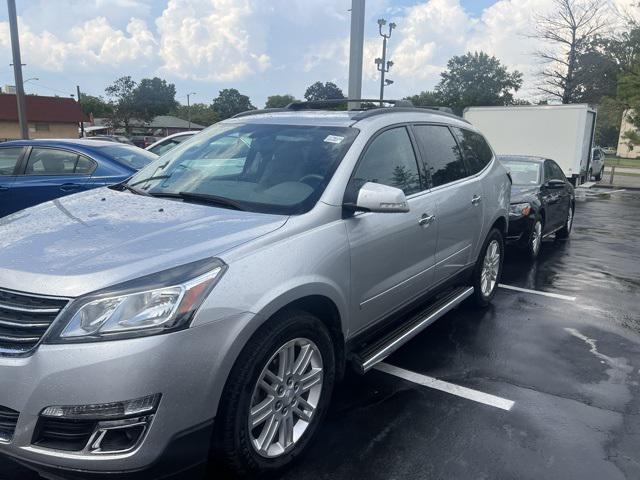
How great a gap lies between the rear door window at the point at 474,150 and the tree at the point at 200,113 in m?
99.3

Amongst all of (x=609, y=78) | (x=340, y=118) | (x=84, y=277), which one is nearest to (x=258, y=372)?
(x=84, y=277)

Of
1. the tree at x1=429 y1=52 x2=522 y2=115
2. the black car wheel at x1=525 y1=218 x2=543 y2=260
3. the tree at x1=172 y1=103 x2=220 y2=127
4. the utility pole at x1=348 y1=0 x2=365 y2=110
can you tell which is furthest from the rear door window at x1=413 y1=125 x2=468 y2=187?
the tree at x1=172 y1=103 x2=220 y2=127

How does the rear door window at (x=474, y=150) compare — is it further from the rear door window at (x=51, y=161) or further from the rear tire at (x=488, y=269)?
the rear door window at (x=51, y=161)

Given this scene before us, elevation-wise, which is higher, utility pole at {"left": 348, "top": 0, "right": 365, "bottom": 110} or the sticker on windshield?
utility pole at {"left": 348, "top": 0, "right": 365, "bottom": 110}

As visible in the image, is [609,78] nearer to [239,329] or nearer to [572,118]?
[572,118]

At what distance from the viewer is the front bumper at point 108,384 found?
1993mm

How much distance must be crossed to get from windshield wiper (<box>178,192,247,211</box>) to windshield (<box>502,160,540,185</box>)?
6.53 meters

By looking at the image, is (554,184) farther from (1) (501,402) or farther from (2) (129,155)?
(2) (129,155)

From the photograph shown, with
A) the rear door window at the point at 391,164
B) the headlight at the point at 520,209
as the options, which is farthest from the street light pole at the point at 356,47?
the rear door window at the point at 391,164

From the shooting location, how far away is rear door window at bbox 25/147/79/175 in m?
6.57

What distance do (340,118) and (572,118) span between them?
15.1m

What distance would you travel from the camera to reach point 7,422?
2.10 meters

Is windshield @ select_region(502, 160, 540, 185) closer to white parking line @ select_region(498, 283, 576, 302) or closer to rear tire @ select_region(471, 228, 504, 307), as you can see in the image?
white parking line @ select_region(498, 283, 576, 302)

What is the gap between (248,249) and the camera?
2.43 m
